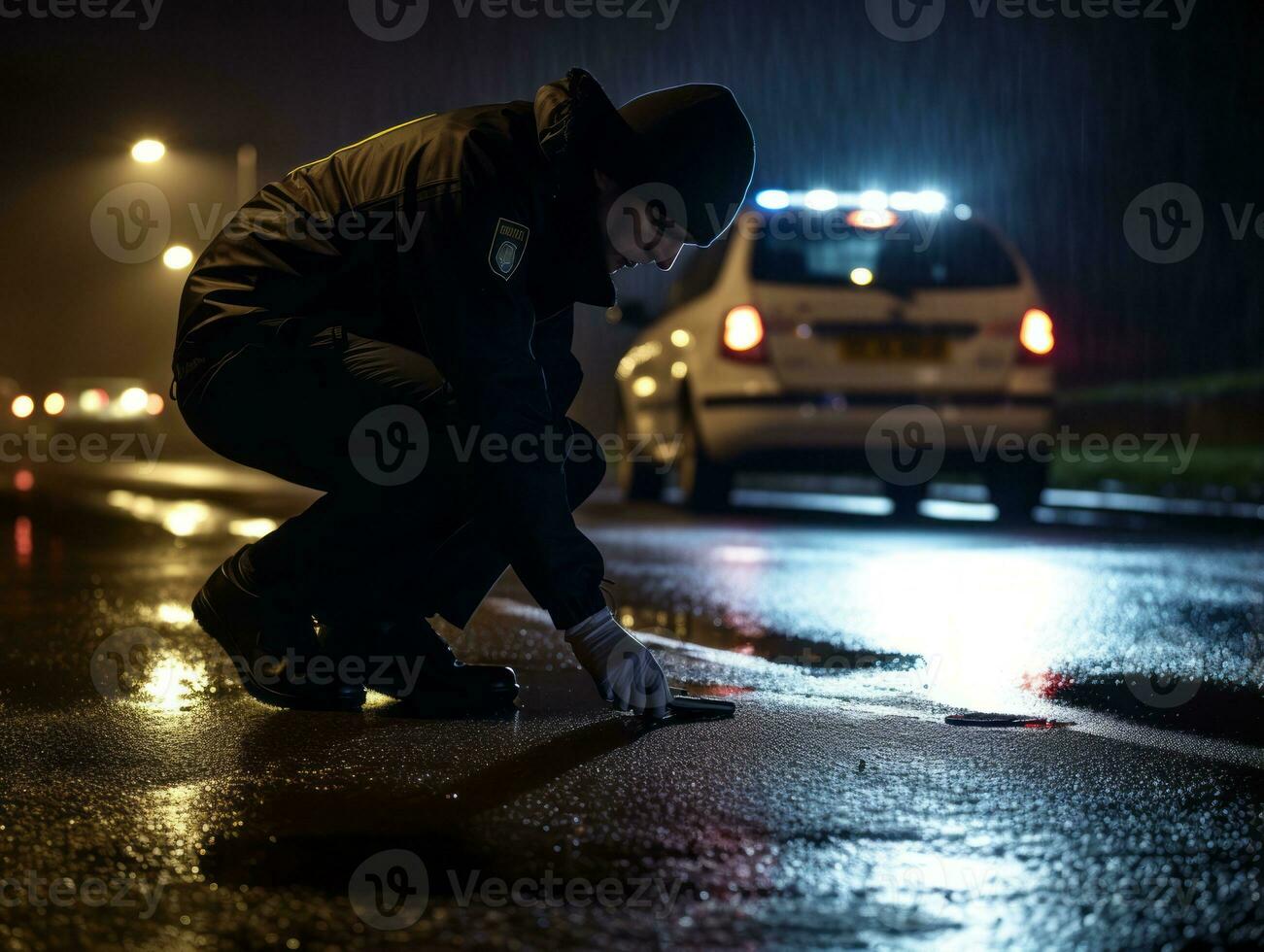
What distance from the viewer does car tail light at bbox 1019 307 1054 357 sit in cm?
995

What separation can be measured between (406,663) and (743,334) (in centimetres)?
633

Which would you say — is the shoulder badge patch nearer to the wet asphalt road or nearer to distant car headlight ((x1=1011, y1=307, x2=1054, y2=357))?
the wet asphalt road

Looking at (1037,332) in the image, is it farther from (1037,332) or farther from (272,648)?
(272,648)

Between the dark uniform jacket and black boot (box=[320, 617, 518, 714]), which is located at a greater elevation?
the dark uniform jacket

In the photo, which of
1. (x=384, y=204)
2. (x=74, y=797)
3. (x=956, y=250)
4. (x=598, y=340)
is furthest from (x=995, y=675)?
(x=598, y=340)

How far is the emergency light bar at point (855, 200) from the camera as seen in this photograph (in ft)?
32.8

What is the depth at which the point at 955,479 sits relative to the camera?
14391 millimetres

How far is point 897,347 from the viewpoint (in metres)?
9.84

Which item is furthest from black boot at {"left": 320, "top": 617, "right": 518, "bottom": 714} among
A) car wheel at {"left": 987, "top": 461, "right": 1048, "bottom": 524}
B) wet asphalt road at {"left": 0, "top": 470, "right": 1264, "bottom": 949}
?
car wheel at {"left": 987, "top": 461, "right": 1048, "bottom": 524}

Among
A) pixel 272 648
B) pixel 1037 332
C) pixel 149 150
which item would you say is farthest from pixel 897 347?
pixel 149 150

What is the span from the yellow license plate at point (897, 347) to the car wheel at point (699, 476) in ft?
4.04

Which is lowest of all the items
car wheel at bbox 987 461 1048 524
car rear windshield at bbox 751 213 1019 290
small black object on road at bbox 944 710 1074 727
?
small black object on road at bbox 944 710 1074 727

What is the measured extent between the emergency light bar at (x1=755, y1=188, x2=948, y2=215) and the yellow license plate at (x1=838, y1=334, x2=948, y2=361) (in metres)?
0.79

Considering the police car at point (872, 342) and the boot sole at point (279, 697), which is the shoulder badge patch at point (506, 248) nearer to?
the boot sole at point (279, 697)
